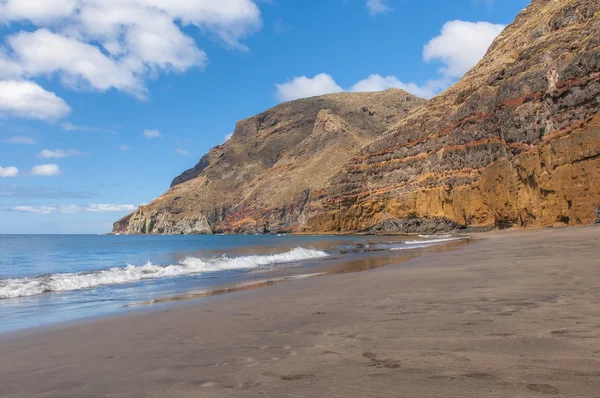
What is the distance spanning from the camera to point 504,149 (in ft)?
156

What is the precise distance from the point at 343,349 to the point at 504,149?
49.9 m

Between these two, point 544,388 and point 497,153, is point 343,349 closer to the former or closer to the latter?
point 544,388

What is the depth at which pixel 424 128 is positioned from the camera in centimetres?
7375

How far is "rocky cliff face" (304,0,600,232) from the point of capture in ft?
113

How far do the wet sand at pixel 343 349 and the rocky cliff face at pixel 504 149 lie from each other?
3269 cm

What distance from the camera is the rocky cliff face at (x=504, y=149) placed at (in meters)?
34.5

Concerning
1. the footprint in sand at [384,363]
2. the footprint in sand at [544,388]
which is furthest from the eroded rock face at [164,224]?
the footprint in sand at [544,388]

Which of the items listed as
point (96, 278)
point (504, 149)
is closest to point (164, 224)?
point (504, 149)

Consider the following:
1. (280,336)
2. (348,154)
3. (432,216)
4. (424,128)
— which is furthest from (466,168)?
(348,154)

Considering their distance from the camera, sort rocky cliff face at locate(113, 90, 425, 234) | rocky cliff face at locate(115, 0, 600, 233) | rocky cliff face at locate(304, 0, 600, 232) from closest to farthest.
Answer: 1. rocky cliff face at locate(304, 0, 600, 232)
2. rocky cliff face at locate(115, 0, 600, 233)
3. rocky cliff face at locate(113, 90, 425, 234)

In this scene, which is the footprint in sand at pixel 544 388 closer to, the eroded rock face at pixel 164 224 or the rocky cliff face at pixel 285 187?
the rocky cliff face at pixel 285 187

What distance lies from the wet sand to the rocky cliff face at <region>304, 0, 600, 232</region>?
32.7 m

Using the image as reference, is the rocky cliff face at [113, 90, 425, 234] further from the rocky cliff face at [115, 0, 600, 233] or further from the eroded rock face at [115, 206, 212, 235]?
the rocky cliff face at [115, 0, 600, 233]

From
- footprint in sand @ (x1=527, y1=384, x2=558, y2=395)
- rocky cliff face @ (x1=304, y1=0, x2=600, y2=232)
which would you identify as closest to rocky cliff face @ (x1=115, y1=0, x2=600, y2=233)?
rocky cliff face @ (x1=304, y1=0, x2=600, y2=232)
